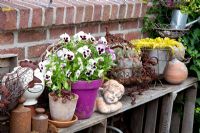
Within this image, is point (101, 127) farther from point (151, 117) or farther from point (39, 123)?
point (151, 117)

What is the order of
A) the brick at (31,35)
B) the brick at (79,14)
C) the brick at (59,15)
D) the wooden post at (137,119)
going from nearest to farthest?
the brick at (31,35)
the brick at (59,15)
the brick at (79,14)
the wooden post at (137,119)

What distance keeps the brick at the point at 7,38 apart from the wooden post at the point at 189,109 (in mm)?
1599

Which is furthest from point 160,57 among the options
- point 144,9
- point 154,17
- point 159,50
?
point 154,17

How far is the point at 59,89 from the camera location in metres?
1.80

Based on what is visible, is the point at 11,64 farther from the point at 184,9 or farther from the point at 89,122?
the point at 184,9

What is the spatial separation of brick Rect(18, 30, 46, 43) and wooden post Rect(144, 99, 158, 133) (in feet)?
3.25

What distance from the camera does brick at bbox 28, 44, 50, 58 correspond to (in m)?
2.16

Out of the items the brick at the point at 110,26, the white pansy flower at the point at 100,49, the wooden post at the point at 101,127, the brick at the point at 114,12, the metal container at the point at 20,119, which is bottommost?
the wooden post at the point at 101,127

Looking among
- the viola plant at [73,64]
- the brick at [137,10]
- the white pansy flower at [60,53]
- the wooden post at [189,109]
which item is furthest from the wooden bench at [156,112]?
the brick at [137,10]

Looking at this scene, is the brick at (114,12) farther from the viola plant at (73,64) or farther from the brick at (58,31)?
the viola plant at (73,64)

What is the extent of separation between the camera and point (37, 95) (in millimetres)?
1819

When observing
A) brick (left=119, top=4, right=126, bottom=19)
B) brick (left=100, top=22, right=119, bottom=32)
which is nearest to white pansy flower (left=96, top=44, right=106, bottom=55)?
brick (left=100, top=22, right=119, bottom=32)

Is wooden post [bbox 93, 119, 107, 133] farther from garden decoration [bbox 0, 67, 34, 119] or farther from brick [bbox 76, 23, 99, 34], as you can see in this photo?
brick [bbox 76, 23, 99, 34]

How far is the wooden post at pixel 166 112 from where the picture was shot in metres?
2.71
